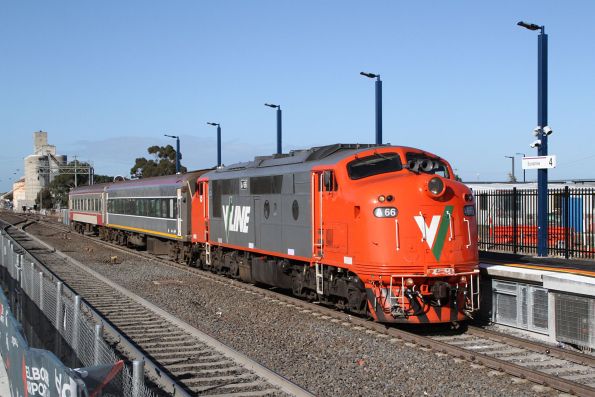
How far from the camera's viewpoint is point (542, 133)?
54.4ft

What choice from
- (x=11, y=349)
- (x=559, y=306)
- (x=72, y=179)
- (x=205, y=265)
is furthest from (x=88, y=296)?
(x=72, y=179)

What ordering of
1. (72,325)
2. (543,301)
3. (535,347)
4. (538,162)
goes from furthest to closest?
(538,162) < (543,301) < (535,347) < (72,325)

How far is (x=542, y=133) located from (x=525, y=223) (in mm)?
4005

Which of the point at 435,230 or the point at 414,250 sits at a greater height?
the point at 435,230

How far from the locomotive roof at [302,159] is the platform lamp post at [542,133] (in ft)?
15.5

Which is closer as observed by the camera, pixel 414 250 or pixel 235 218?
pixel 414 250

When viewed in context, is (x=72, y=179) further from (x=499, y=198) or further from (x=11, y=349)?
(x=11, y=349)

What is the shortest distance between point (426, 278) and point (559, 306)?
2277mm

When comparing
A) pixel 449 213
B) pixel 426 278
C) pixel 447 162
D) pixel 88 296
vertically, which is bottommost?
pixel 88 296

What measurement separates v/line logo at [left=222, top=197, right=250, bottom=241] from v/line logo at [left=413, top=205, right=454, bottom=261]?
6.71m

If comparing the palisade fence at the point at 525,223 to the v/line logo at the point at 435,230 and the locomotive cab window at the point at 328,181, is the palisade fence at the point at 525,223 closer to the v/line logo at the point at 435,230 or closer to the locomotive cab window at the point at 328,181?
the v/line logo at the point at 435,230

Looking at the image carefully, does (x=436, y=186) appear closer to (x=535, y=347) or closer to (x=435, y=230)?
(x=435, y=230)

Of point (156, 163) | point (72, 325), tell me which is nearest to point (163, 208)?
point (72, 325)

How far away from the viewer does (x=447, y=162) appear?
1327 cm
